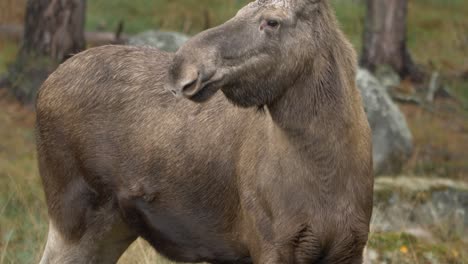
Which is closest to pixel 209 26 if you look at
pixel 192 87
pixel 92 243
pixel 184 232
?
pixel 92 243

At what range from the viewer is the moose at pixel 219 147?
19.9 ft

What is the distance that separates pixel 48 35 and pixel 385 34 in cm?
525

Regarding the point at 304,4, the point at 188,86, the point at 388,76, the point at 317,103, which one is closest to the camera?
the point at 188,86

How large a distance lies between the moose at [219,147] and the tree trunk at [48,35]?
7.03 meters

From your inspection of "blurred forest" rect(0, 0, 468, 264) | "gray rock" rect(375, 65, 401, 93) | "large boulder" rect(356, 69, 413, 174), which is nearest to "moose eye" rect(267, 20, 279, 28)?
"blurred forest" rect(0, 0, 468, 264)

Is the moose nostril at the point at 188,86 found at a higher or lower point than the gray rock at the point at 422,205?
higher

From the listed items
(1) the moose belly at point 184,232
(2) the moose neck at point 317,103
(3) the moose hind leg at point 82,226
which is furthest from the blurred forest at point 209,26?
(2) the moose neck at point 317,103

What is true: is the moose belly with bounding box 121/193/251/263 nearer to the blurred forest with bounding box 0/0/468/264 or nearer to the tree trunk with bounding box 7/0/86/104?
the blurred forest with bounding box 0/0/468/264

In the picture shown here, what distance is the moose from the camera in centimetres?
605

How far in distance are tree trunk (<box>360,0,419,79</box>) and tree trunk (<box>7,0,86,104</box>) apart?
4667mm

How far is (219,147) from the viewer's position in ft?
22.6

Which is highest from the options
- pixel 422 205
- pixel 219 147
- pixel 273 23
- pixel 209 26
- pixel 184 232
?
pixel 273 23

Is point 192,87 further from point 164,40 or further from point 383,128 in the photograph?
point 164,40

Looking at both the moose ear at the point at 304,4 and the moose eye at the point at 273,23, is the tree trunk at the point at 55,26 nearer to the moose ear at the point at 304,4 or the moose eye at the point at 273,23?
the moose ear at the point at 304,4
